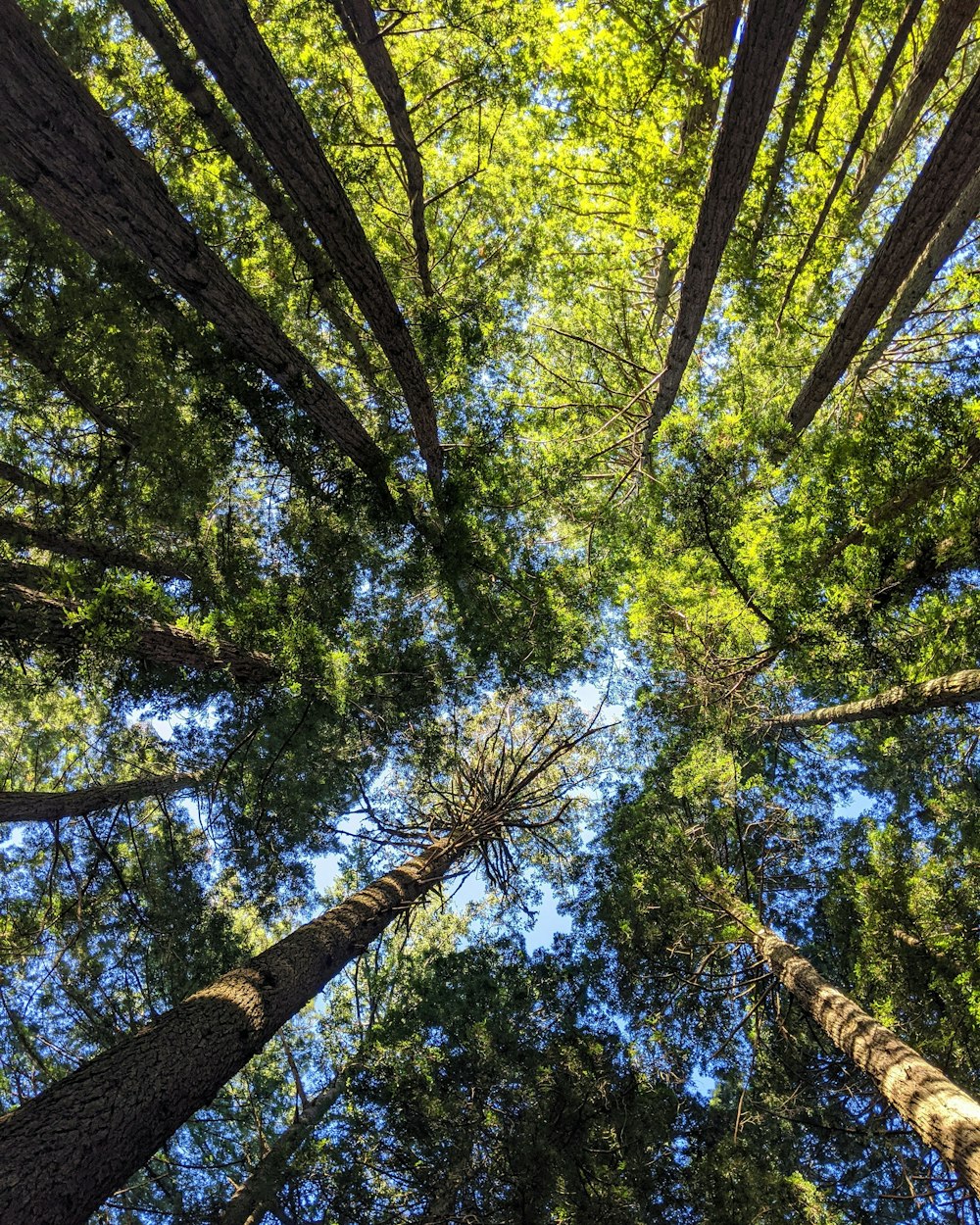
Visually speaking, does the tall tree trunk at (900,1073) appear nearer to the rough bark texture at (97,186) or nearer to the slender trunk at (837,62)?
the rough bark texture at (97,186)

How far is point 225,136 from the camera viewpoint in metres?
5.46

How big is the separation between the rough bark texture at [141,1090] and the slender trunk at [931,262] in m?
8.07

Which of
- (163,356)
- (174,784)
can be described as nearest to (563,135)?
(163,356)

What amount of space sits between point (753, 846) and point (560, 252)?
394 inches

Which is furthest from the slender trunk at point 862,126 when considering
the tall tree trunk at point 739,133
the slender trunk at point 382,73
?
the slender trunk at point 382,73

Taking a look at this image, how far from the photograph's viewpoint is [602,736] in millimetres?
9711

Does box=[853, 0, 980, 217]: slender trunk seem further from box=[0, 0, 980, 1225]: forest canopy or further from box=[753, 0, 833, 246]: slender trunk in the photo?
box=[753, 0, 833, 246]: slender trunk

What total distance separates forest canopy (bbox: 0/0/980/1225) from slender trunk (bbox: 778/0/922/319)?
0.06 m

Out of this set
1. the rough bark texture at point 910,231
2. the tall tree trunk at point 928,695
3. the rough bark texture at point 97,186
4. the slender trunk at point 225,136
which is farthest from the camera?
the slender trunk at point 225,136

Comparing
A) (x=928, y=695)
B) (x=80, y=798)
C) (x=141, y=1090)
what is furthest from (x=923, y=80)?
(x=80, y=798)

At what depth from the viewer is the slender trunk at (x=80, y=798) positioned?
19.0ft

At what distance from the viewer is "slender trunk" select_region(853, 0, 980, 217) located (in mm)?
4548

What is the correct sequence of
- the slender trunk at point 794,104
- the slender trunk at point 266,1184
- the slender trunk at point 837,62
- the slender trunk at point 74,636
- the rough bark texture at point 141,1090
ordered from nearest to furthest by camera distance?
1. the rough bark texture at point 141,1090
2. the slender trunk at point 74,636
3. the slender trunk at point 837,62
4. the slender trunk at point 794,104
5. the slender trunk at point 266,1184

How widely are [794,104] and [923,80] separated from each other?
119cm
